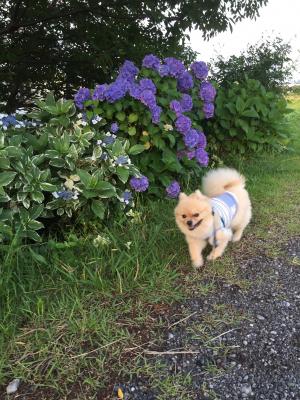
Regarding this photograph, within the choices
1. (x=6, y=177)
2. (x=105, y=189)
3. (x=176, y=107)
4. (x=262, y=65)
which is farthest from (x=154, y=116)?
(x=262, y=65)

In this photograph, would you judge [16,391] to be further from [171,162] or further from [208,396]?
[171,162]

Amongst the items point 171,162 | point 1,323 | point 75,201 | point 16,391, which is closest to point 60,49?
point 171,162

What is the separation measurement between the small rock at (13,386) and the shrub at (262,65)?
18.0 feet

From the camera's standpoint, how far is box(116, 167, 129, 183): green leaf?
3.16m

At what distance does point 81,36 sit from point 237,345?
14.1 feet

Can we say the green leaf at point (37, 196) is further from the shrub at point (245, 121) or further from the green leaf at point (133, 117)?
the shrub at point (245, 121)

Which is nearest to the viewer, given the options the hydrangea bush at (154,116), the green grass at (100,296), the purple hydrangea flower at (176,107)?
the green grass at (100,296)

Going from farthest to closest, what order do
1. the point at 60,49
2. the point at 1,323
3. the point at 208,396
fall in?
the point at 60,49
the point at 1,323
the point at 208,396

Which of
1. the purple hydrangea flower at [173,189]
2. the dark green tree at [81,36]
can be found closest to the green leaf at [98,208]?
the purple hydrangea flower at [173,189]

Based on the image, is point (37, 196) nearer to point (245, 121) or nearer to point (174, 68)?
point (174, 68)

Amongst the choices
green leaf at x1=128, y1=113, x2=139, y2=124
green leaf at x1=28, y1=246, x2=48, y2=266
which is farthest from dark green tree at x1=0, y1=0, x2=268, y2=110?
green leaf at x1=28, y1=246, x2=48, y2=266

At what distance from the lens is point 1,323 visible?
2355 millimetres

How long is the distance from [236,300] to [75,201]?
1.29 m

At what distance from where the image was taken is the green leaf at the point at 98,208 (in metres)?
2.98
